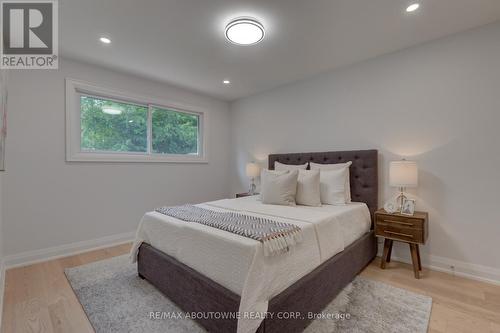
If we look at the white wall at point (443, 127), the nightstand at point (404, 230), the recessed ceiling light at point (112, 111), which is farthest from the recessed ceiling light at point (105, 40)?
the nightstand at point (404, 230)

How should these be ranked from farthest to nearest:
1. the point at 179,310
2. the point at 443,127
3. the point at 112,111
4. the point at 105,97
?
the point at 112,111
the point at 105,97
the point at 443,127
the point at 179,310

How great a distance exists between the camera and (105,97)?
3.17 metres

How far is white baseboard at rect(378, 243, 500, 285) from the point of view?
212 centimetres

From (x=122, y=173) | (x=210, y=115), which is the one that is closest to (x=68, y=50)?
(x=122, y=173)

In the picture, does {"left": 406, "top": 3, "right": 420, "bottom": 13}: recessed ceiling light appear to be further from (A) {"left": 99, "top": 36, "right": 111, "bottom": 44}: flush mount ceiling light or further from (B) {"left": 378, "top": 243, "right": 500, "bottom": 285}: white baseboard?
(A) {"left": 99, "top": 36, "right": 111, "bottom": 44}: flush mount ceiling light

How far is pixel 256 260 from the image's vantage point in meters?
1.29

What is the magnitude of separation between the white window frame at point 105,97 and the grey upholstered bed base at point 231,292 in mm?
1638

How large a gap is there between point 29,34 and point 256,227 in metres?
2.86

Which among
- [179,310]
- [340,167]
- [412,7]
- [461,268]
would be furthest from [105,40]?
[461,268]

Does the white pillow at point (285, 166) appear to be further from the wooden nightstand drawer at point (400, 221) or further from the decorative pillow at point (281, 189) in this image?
the wooden nightstand drawer at point (400, 221)

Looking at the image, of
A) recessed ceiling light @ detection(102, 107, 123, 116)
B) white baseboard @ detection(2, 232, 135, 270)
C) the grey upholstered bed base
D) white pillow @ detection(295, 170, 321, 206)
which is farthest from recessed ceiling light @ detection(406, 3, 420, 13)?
white baseboard @ detection(2, 232, 135, 270)

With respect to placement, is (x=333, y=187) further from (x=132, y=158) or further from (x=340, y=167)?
(x=132, y=158)

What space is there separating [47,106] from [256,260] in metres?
3.08

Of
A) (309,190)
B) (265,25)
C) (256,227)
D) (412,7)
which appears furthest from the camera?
(309,190)
